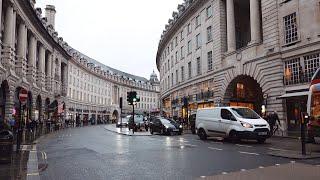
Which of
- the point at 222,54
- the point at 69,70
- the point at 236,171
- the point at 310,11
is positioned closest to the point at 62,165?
the point at 236,171

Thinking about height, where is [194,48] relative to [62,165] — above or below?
above

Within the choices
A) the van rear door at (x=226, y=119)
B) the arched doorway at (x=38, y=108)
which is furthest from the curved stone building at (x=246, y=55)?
the arched doorway at (x=38, y=108)

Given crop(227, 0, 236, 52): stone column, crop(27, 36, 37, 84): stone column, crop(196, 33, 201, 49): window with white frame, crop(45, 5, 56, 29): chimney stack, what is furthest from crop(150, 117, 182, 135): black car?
crop(45, 5, 56, 29): chimney stack

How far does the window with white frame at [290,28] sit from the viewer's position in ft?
84.1

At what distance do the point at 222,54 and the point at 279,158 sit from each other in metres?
24.8

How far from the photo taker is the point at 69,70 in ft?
248

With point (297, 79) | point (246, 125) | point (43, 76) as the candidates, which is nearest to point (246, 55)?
point (297, 79)

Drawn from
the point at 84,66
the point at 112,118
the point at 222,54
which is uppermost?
the point at 84,66

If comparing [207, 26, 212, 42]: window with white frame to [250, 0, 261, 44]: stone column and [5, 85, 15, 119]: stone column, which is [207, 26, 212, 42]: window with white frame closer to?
[250, 0, 261, 44]: stone column

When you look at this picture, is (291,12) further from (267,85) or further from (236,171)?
(236,171)

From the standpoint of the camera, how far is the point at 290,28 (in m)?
26.1

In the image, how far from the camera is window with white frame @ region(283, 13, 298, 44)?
25625 millimetres

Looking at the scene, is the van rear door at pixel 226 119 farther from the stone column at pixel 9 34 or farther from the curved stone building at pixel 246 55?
the stone column at pixel 9 34

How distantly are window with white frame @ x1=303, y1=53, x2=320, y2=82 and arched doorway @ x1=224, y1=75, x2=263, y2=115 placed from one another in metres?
9.71
